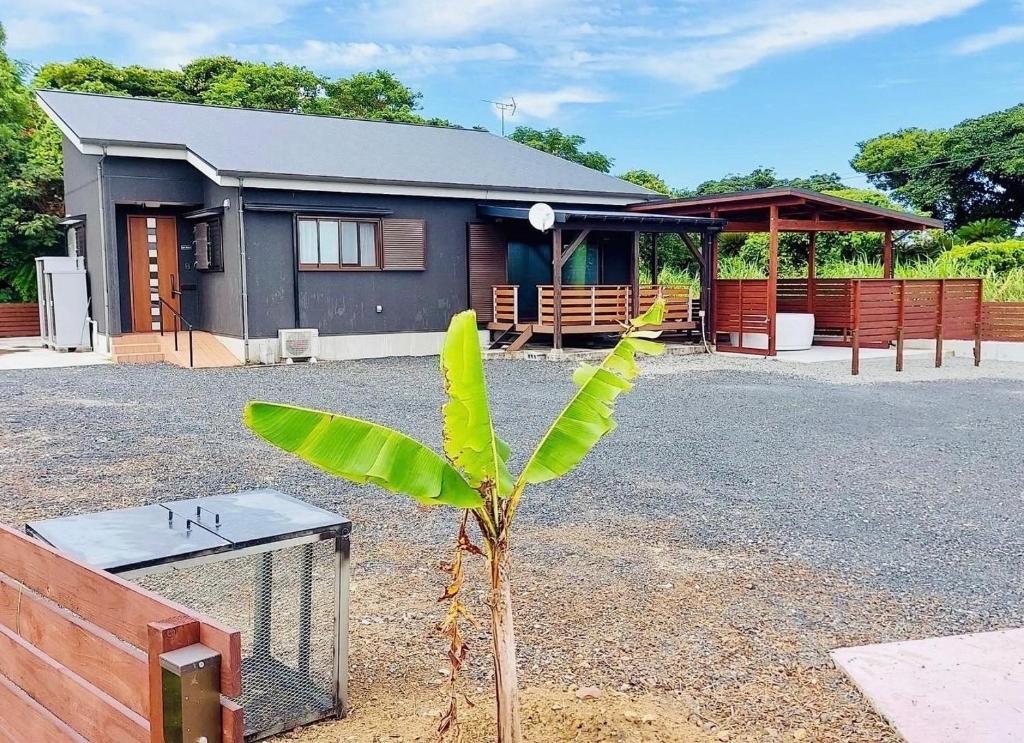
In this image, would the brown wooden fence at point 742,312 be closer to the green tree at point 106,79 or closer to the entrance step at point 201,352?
the entrance step at point 201,352

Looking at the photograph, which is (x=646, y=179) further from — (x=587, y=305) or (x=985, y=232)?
(x=587, y=305)

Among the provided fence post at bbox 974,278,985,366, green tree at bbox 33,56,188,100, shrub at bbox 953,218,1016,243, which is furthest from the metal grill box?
green tree at bbox 33,56,188,100

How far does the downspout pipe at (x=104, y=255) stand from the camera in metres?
15.5

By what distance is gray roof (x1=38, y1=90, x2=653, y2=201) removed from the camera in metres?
15.5

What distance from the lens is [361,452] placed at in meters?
2.60

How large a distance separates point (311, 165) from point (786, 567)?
41.7ft

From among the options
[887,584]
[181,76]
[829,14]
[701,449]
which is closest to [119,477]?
[701,449]

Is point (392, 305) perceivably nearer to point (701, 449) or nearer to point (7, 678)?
point (701, 449)

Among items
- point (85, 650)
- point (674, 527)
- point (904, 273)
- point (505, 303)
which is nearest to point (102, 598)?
point (85, 650)

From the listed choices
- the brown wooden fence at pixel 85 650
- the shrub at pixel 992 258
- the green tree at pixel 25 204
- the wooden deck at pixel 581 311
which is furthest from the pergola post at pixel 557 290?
the brown wooden fence at pixel 85 650

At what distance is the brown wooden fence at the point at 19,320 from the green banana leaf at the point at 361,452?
20.7 metres

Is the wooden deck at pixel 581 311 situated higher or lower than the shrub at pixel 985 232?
lower

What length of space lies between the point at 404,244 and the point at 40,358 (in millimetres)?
6532

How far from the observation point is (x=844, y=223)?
17859mm
